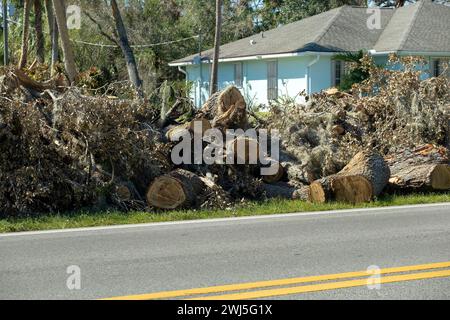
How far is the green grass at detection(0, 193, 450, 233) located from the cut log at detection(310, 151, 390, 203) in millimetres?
169

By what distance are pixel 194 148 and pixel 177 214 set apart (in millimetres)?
1919

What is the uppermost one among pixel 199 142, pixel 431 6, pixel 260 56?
pixel 431 6

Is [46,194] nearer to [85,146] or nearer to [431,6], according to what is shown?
[85,146]

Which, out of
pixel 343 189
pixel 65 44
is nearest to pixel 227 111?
pixel 343 189


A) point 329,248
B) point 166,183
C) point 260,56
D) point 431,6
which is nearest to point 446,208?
point 329,248

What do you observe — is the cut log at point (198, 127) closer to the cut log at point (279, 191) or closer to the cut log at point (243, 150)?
the cut log at point (243, 150)

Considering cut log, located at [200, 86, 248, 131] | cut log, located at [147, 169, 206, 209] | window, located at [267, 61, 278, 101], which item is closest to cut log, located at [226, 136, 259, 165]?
cut log, located at [200, 86, 248, 131]

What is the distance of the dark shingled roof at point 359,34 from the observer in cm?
2439

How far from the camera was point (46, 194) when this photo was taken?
34.3 ft

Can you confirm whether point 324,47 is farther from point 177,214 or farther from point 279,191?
point 177,214

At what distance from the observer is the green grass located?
9711 mm

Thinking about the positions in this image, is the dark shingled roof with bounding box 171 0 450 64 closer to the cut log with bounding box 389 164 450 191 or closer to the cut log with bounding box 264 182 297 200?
the cut log with bounding box 389 164 450 191

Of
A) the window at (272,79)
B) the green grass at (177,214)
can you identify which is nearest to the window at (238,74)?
the window at (272,79)

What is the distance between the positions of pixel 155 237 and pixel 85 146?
9.38 ft
